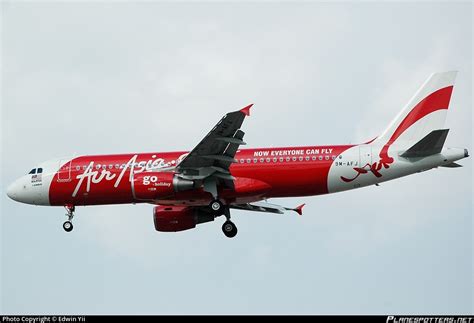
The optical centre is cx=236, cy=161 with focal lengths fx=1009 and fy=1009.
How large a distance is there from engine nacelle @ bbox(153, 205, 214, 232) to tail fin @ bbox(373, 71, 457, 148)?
9.96 m

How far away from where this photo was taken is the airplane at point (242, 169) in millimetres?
47938

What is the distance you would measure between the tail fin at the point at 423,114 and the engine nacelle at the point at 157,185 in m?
9.90

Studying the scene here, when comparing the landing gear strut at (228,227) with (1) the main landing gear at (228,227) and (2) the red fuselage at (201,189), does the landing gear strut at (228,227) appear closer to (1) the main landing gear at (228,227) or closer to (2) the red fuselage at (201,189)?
(1) the main landing gear at (228,227)

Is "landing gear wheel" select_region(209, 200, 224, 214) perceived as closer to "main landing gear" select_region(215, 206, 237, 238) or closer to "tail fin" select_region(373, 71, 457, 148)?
"main landing gear" select_region(215, 206, 237, 238)

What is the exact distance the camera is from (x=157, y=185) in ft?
159

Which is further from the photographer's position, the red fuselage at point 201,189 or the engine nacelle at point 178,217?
the engine nacelle at point 178,217

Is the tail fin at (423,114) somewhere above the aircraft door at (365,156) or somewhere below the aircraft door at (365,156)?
above

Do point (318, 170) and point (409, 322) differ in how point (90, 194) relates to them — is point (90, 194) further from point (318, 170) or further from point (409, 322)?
point (409, 322)

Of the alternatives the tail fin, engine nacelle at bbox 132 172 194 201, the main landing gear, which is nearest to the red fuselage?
engine nacelle at bbox 132 172 194 201

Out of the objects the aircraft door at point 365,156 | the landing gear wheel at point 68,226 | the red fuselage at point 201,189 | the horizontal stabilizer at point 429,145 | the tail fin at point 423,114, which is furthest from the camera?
the landing gear wheel at point 68,226

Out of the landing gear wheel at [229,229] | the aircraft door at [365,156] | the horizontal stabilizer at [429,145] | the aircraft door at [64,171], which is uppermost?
the aircraft door at [64,171]

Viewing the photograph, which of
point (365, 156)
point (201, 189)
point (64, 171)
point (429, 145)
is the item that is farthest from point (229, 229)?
point (429, 145)

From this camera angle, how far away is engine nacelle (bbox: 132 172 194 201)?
1903 inches

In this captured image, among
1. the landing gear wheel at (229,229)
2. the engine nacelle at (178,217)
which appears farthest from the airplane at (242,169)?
the engine nacelle at (178,217)
